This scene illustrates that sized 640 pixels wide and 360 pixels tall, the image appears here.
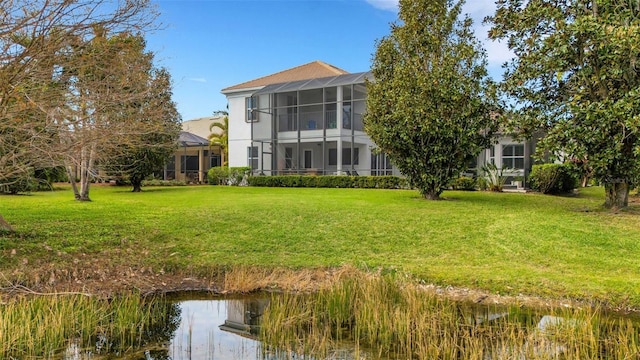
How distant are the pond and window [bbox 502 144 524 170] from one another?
20.5 meters

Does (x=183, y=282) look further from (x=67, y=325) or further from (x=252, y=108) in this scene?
(x=252, y=108)

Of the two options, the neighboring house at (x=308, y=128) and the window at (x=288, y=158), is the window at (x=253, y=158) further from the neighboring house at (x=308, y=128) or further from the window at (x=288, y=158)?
the window at (x=288, y=158)

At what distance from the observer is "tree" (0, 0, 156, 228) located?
278 inches

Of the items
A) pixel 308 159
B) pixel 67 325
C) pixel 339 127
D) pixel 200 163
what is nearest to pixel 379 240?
pixel 67 325

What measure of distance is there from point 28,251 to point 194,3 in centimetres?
879

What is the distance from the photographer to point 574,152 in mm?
11969

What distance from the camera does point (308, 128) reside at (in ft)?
95.8

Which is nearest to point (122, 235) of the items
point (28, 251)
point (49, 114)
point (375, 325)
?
point (28, 251)

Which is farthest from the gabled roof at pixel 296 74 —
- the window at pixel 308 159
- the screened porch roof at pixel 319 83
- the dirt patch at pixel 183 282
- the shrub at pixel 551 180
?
the dirt patch at pixel 183 282

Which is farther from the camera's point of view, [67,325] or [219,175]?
[219,175]

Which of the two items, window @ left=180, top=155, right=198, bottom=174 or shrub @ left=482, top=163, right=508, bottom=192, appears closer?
shrub @ left=482, top=163, right=508, bottom=192

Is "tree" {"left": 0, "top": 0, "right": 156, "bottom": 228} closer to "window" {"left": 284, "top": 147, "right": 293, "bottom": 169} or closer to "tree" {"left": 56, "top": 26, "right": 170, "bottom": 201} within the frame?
"tree" {"left": 56, "top": 26, "right": 170, "bottom": 201}

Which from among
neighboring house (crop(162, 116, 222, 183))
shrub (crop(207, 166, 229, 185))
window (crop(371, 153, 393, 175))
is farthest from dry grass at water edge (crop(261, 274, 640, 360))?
neighboring house (crop(162, 116, 222, 183))

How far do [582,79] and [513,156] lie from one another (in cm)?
1381
